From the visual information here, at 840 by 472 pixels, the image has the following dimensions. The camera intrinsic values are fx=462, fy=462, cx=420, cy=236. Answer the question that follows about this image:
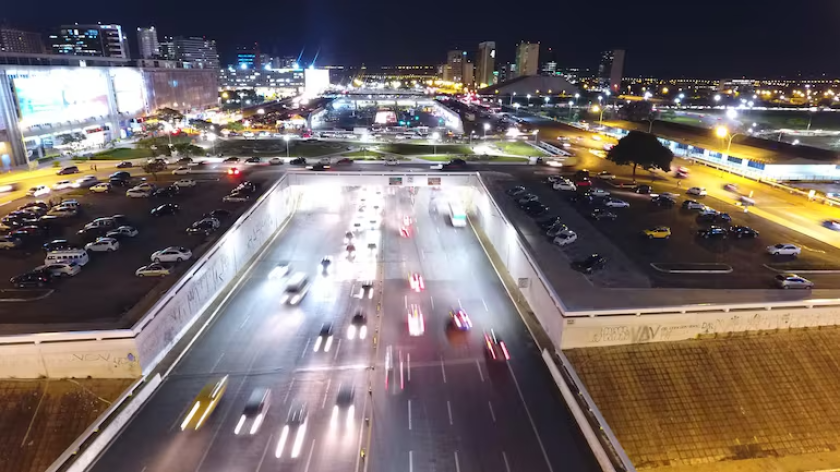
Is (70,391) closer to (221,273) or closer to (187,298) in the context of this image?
(187,298)

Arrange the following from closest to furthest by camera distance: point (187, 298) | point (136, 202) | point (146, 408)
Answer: point (146, 408) < point (187, 298) < point (136, 202)

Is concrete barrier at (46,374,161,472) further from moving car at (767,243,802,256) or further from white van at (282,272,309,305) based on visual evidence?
moving car at (767,243,802,256)

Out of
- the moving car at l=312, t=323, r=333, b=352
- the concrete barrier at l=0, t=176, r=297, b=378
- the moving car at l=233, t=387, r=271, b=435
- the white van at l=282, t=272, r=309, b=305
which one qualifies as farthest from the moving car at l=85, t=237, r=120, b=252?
the moving car at l=233, t=387, r=271, b=435

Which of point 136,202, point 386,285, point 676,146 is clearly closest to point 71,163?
point 136,202

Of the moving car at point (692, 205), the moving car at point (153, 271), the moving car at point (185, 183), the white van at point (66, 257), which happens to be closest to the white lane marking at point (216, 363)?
the moving car at point (153, 271)

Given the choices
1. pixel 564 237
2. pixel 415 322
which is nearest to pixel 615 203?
pixel 564 237
